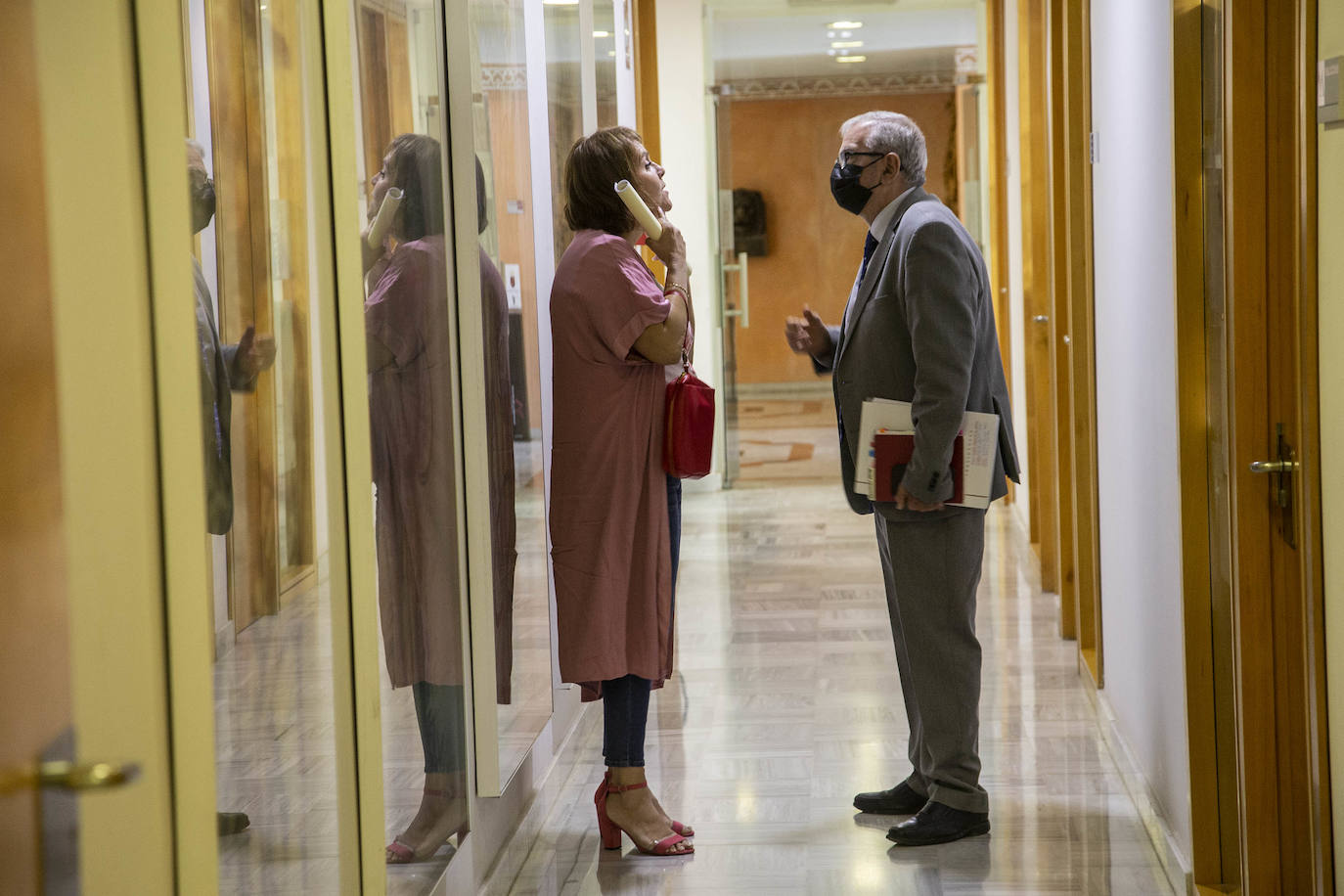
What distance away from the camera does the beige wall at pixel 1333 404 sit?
1959mm

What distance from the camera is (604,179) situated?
117 inches

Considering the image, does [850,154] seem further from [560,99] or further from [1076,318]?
[1076,318]

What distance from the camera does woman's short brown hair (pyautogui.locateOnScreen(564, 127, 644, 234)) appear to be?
117 inches

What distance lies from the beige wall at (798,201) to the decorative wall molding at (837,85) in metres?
0.05

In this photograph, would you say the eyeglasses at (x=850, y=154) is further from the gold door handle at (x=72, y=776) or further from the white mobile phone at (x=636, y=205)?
the gold door handle at (x=72, y=776)

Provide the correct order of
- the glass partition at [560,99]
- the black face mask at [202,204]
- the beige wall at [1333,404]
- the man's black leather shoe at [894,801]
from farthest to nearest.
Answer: the glass partition at [560,99], the man's black leather shoe at [894,801], the beige wall at [1333,404], the black face mask at [202,204]

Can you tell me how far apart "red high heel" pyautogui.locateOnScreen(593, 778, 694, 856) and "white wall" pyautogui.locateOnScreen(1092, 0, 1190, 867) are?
42.5 inches

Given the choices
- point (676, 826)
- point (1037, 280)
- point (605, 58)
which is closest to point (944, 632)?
point (676, 826)

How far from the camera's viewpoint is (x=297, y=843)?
1.76 m

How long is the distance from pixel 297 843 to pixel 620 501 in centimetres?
128

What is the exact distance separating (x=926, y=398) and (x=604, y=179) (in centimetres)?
84

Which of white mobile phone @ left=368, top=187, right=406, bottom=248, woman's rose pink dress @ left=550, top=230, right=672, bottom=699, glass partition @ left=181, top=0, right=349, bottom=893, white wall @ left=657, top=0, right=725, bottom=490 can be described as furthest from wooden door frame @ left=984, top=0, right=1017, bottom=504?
glass partition @ left=181, top=0, right=349, bottom=893

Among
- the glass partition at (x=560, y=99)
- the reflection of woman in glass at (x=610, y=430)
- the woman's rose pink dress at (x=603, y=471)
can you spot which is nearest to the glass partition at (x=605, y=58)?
the glass partition at (x=560, y=99)

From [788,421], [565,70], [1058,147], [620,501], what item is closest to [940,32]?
[788,421]
